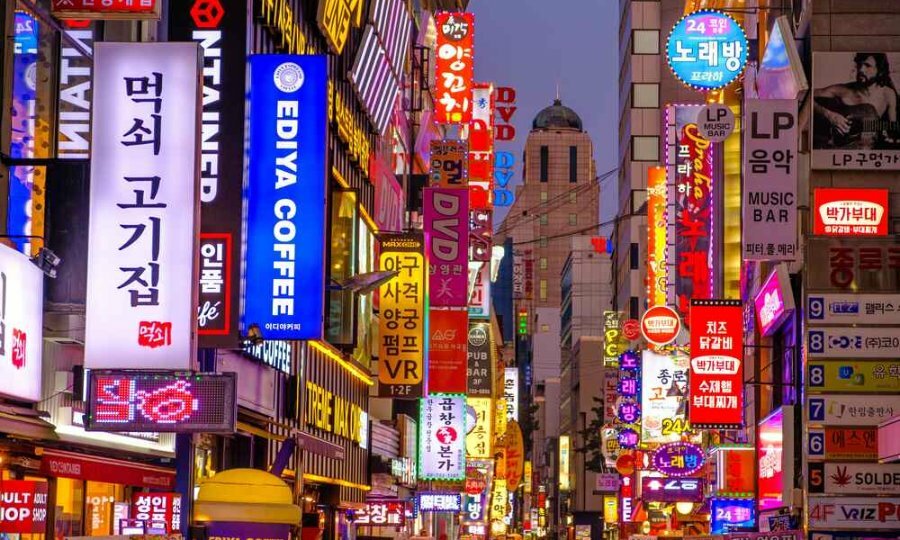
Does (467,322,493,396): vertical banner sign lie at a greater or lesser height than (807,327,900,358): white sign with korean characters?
greater

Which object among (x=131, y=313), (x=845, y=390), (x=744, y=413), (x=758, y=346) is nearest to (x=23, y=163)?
(x=131, y=313)

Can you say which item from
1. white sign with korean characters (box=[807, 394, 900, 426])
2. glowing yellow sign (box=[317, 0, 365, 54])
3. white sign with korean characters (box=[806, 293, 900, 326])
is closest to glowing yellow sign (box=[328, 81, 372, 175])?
glowing yellow sign (box=[317, 0, 365, 54])

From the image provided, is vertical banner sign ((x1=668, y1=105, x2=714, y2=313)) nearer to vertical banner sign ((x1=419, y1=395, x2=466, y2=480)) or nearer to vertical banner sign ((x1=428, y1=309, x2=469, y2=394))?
vertical banner sign ((x1=428, y1=309, x2=469, y2=394))

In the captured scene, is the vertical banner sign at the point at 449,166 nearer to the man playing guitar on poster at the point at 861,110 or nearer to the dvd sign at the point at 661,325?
the dvd sign at the point at 661,325

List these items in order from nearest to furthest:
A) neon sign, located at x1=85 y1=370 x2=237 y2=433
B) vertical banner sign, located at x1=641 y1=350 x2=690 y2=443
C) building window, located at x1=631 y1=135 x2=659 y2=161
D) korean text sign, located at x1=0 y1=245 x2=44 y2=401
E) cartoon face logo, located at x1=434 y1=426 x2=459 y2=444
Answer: korean text sign, located at x1=0 y1=245 x2=44 y2=401 < neon sign, located at x1=85 y1=370 x2=237 y2=433 < cartoon face logo, located at x1=434 y1=426 x2=459 y2=444 < vertical banner sign, located at x1=641 y1=350 x2=690 y2=443 < building window, located at x1=631 y1=135 x2=659 y2=161

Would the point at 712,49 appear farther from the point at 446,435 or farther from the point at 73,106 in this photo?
the point at 73,106

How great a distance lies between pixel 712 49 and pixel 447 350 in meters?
13.7

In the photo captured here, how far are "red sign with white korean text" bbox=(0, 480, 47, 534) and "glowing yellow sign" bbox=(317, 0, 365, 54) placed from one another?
1726 cm

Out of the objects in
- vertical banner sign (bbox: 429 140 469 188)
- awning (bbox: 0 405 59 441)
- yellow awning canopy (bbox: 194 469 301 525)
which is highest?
vertical banner sign (bbox: 429 140 469 188)

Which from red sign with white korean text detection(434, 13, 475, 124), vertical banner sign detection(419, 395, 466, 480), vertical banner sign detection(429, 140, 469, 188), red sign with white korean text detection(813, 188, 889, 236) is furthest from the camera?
red sign with white korean text detection(434, 13, 475, 124)

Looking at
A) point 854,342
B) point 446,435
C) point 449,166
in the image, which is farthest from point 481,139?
point 854,342

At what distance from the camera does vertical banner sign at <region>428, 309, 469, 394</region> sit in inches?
1797

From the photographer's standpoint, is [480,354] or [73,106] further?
[480,354]

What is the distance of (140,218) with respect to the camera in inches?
710
